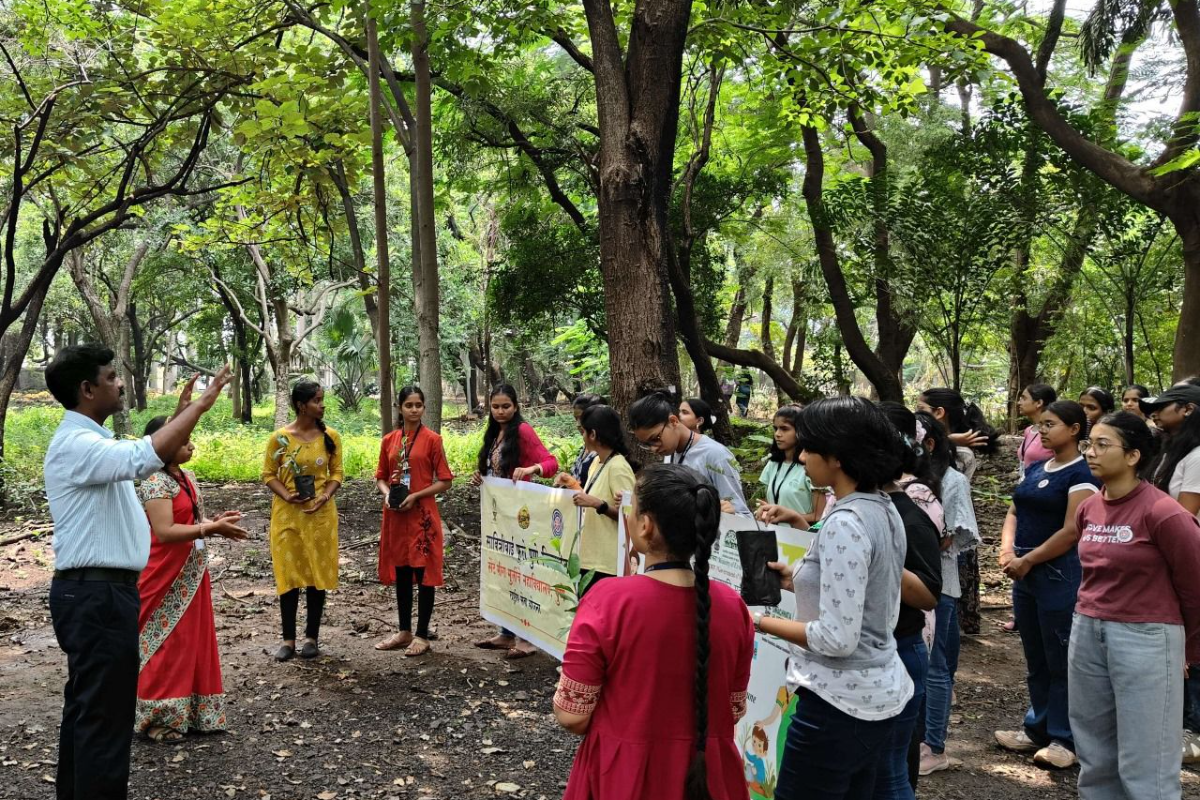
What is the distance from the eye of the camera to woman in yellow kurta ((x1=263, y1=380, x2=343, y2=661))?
568 cm

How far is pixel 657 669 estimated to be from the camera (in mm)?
2057

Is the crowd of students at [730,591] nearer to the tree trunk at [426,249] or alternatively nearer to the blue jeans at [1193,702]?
the blue jeans at [1193,702]

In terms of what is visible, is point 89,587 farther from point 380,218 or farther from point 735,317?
point 735,317

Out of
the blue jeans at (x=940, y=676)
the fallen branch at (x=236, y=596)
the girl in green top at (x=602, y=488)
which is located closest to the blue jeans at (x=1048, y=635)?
the blue jeans at (x=940, y=676)

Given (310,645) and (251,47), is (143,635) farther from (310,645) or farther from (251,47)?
(251,47)

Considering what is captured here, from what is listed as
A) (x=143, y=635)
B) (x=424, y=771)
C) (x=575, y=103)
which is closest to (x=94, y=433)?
(x=143, y=635)

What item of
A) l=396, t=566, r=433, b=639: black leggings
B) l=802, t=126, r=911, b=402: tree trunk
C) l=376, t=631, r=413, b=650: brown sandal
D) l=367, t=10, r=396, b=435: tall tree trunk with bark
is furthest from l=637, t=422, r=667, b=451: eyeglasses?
l=802, t=126, r=911, b=402: tree trunk

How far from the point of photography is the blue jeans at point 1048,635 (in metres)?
4.19

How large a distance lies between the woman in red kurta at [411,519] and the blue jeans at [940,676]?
10.7 feet

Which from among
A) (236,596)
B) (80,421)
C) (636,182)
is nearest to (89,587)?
(80,421)

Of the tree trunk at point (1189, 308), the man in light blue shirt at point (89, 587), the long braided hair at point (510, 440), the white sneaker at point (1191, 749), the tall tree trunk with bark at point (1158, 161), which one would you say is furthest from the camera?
the tree trunk at point (1189, 308)

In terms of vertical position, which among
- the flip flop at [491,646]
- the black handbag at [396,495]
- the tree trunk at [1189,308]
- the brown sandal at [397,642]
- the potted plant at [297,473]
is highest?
the tree trunk at [1189,308]

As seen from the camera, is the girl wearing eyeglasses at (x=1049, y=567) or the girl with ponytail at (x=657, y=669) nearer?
the girl with ponytail at (x=657, y=669)

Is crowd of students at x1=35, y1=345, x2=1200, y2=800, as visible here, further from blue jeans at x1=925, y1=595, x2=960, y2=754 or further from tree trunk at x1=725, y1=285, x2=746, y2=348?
tree trunk at x1=725, y1=285, x2=746, y2=348
